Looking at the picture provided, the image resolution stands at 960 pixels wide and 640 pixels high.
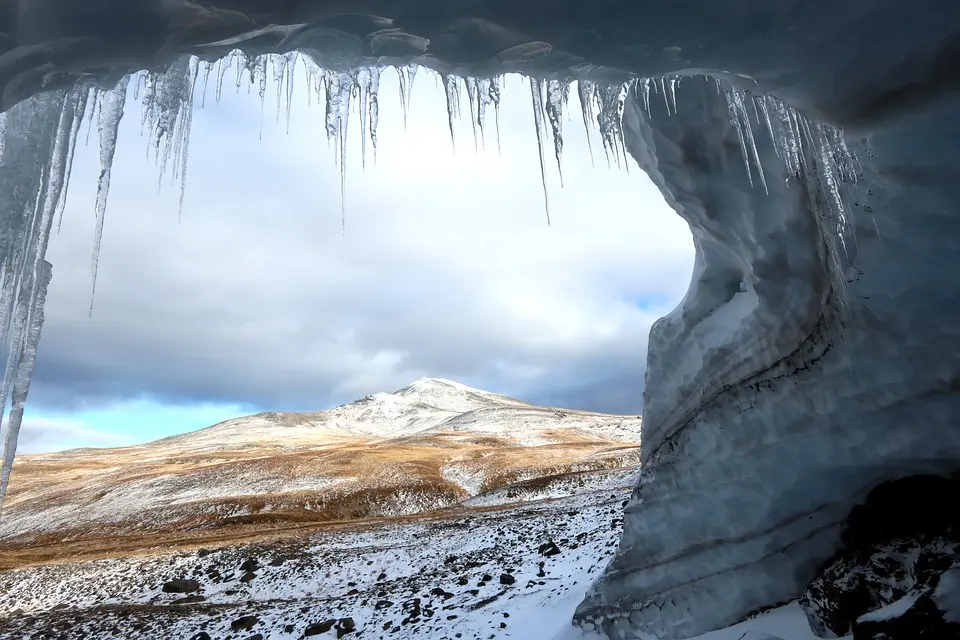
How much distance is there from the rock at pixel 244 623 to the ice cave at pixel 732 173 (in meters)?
10.2

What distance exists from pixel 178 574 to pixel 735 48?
23351 mm

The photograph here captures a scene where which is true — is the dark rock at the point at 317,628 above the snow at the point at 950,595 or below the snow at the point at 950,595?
below

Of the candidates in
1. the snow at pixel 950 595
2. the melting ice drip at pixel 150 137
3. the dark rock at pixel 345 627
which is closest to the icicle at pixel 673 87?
the melting ice drip at pixel 150 137

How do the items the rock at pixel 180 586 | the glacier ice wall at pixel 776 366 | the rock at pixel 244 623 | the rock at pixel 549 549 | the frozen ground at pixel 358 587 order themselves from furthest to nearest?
1. the rock at pixel 180 586
2. the rock at pixel 549 549
3. the rock at pixel 244 623
4. the frozen ground at pixel 358 587
5. the glacier ice wall at pixel 776 366

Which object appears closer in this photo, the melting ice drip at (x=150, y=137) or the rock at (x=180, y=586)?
the melting ice drip at (x=150, y=137)

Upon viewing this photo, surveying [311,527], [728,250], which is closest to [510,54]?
[728,250]

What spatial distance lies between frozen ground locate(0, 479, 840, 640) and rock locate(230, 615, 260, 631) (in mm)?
40

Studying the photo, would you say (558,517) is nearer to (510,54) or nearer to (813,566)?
(813,566)

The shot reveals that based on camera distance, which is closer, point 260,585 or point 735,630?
point 735,630

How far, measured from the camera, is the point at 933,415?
5746 mm

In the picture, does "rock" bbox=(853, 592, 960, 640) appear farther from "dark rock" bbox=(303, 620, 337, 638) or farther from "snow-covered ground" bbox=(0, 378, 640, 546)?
"snow-covered ground" bbox=(0, 378, 640, 546)

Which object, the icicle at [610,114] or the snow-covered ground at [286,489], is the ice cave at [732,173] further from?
the snow-covered ground at [286,489]

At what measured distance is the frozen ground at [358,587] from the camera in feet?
39.3

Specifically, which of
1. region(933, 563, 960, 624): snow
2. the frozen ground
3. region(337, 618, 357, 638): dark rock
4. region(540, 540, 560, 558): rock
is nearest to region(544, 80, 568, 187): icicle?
region(933, 563, 960, 624): snow
